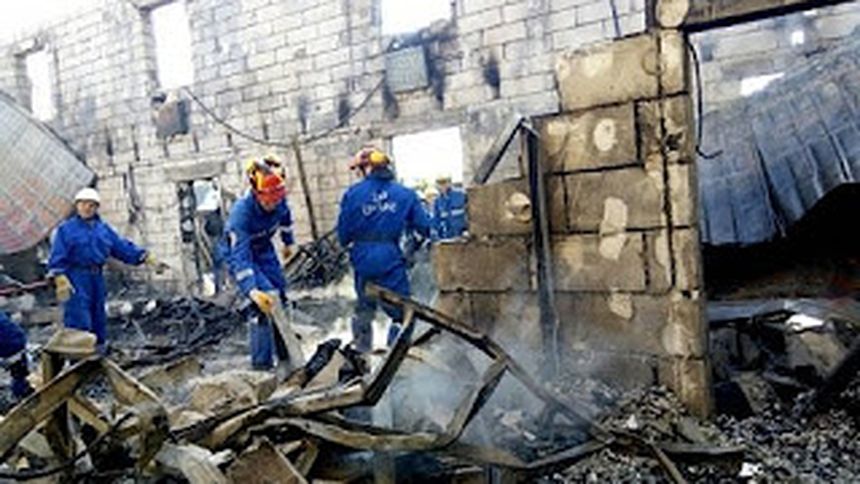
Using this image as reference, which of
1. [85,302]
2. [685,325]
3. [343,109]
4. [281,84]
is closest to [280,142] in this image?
[281,84]

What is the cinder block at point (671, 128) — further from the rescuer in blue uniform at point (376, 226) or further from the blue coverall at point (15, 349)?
the blue coverall at point (15, 349)

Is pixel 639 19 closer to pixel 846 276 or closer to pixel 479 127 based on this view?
pixel 479 127

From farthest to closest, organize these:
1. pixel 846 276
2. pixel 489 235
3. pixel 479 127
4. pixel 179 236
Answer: pixel 179 236, pixel 479 127, pixel 846 276, pixel 489 235

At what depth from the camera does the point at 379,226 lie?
5301 millimetres

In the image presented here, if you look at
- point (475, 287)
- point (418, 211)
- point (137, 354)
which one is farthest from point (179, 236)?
point (475, 287)

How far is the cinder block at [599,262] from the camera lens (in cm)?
391

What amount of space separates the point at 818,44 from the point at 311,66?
7085mm

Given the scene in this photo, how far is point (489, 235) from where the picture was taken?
4.43m

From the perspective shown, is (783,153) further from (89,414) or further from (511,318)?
(89,414)

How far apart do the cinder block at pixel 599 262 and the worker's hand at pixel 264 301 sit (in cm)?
204

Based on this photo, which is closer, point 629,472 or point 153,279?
point 629,472

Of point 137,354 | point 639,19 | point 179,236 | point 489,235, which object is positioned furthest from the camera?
point 179,236

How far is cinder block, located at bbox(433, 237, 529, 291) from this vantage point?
4328mm

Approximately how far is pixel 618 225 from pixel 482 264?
3.14 feet
